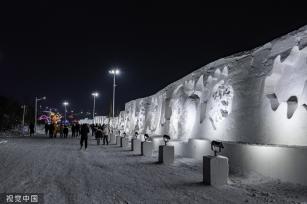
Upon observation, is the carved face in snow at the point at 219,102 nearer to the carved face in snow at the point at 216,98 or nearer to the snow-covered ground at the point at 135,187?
the carved face in snow at the point at 216,98

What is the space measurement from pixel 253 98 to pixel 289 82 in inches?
89.8

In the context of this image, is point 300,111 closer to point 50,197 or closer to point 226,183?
point 226,183

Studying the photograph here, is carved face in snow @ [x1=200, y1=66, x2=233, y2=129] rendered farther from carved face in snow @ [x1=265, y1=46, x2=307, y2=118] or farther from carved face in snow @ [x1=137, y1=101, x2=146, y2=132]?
carved face in snow @ [x1=137, y1=101, x2=146, y2=132]

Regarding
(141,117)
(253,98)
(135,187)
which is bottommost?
(135,187)

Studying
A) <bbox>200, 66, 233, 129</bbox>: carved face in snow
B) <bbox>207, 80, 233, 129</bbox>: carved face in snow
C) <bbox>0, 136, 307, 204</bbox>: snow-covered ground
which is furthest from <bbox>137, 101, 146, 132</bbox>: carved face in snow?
<bbox>0, 136, 307, 204</bbox>: snow-covered ground

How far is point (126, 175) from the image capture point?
11602 mm

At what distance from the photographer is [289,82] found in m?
12.5

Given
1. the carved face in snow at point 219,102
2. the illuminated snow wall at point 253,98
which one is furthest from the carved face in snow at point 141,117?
the carved face in snow at point 219,102

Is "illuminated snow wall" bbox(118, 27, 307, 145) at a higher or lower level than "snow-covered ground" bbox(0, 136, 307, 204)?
higher

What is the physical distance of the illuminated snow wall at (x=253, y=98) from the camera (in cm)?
1209

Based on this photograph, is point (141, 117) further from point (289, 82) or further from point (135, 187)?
point (135, 187)

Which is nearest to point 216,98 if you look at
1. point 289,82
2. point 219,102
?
point 219,102

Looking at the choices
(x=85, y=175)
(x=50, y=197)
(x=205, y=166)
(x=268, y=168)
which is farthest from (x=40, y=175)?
(x=268, y=168)

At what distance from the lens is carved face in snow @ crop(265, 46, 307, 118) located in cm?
1180
